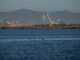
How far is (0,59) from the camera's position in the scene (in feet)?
58.1

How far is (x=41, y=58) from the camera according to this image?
731 inches

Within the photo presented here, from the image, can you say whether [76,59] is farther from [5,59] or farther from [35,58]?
[5,59]

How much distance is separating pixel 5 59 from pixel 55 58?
13.6ft

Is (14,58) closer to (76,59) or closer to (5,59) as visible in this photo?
(5,59)

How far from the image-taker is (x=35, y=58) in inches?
739

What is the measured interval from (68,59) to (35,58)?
279 centimetres

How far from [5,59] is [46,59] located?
331 centimetres

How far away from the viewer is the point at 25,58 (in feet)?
61.5

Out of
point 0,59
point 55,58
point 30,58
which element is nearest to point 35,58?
point 30,58

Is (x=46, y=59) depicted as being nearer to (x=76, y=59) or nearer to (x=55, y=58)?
(x=55, y=58)

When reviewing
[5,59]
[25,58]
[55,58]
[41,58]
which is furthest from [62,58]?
[5,59]

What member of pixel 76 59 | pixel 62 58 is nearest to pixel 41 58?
pixel 62 58

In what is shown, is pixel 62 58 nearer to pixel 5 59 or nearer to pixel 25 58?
pixel 25 58

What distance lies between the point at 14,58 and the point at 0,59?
142 centimetres
